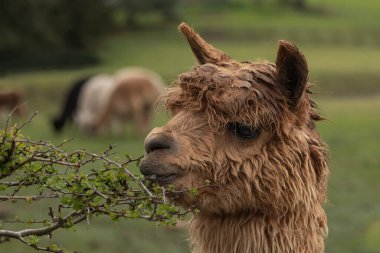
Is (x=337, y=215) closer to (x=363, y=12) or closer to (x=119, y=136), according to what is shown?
(x=119, y=136)

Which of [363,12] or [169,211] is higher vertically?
[363,12]

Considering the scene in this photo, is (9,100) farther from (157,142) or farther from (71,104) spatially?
(157,142)

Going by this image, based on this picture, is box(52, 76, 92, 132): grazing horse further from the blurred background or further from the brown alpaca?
the brown alpaca

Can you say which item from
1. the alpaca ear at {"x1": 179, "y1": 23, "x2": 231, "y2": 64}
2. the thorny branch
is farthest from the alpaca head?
the thorny branch

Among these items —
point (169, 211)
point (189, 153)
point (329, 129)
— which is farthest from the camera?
point (329, 129)

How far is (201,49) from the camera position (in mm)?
4500

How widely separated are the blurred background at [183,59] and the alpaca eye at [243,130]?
4.39m

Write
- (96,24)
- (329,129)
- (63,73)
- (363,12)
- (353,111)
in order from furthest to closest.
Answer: (363,12), (96,24), (63,73), (353,111), (329,129)

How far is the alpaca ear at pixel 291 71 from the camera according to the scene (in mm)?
3966

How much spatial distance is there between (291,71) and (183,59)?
38393mm

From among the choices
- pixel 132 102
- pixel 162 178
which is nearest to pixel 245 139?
pixel 162 178

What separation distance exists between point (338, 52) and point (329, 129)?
23169mm

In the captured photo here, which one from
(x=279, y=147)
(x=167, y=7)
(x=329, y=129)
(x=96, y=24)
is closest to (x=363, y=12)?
(x=167, y=7)

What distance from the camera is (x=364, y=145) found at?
71.6 feet
